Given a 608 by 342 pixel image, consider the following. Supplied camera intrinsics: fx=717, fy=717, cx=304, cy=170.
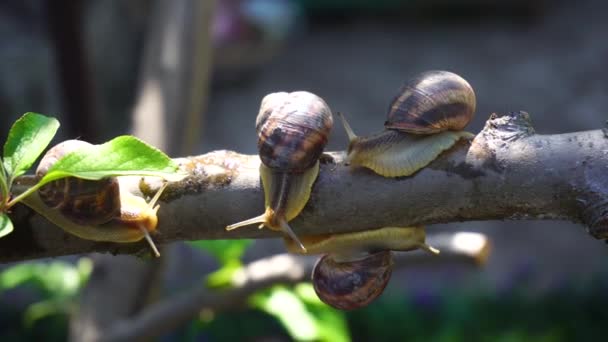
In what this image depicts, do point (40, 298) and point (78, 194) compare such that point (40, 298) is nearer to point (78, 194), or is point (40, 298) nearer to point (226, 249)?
point (226, 249)

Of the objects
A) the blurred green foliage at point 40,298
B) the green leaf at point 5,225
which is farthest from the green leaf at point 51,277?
the green leaf at point 5,225

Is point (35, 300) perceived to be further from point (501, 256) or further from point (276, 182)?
point (276, 182)

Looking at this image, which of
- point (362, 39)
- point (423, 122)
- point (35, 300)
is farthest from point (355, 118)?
point (423, 122)

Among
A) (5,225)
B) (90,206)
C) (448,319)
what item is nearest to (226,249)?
(90,206)

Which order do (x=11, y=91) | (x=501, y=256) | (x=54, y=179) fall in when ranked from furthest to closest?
(x=11, y=91)
(x=501, y=256)
(x=54, y=179)

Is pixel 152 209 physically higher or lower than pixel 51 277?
higher

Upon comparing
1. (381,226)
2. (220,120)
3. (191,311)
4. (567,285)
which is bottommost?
(220,120)

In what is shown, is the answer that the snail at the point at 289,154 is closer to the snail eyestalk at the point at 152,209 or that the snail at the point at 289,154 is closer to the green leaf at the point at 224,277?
the snail eyestalk at the point at 152,209
